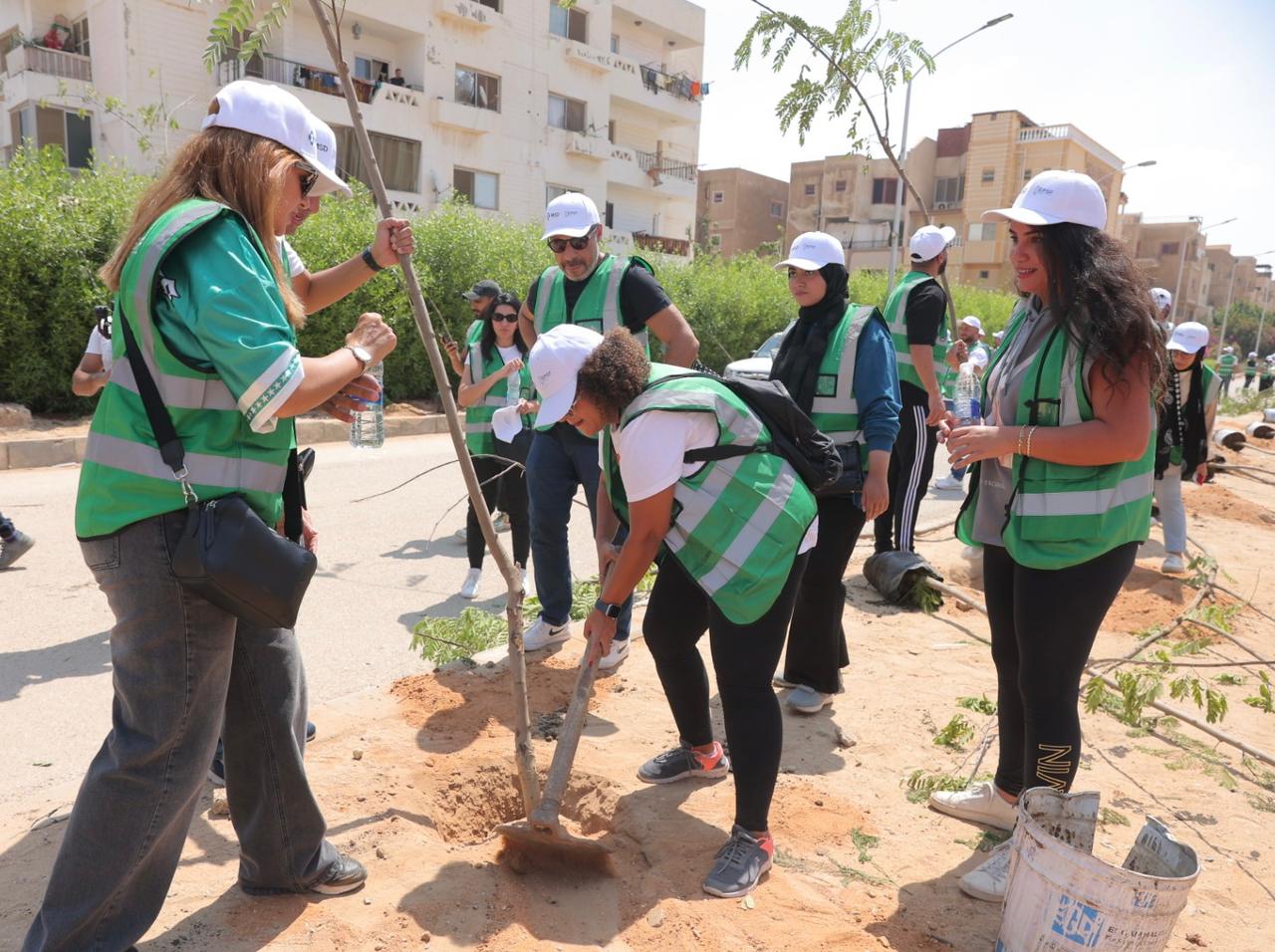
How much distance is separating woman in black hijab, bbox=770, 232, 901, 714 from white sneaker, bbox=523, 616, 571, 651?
1.23 metres

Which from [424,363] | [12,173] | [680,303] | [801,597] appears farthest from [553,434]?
[680,303]

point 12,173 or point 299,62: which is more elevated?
point 299,62

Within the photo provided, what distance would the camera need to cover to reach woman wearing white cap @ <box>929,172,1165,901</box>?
2.55 meters

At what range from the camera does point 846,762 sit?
3801mm

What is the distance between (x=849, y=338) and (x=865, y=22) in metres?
3.24

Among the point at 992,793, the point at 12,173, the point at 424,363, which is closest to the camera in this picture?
the point at 992,793

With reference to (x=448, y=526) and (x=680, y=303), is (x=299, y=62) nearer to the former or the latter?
(x=680, y=303)

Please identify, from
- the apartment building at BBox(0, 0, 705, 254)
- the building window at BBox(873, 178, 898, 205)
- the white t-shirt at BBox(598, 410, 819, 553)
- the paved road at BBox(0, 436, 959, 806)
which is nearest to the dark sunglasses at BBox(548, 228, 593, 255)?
the paved road at BBox(0, 436, 959, 806)

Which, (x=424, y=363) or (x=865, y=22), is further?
(x=424, y=363)

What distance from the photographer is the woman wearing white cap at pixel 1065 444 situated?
255cm

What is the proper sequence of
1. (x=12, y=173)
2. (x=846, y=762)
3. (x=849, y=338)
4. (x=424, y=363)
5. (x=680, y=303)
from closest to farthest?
(x=846, y=762), (x=849, y=338), (x=12, y=173), (x=424, y=363), (x=680, y=303)

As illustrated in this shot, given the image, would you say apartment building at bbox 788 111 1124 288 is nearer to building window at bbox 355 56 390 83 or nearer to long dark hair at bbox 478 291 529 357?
building window at bbox 355 56 390 83

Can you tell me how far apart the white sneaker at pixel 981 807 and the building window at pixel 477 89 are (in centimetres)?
2650

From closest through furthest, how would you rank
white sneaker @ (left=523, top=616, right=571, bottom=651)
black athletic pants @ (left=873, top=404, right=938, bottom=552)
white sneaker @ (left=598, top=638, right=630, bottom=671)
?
white sneaker @ (left=598, top=638, right=630, bottom=671), white sneaker @ (left=523, top=616, right=571, bottom=651), black athletic pants @ (left=873, top=404, right=938, bottom=552)
